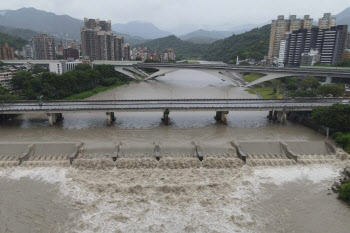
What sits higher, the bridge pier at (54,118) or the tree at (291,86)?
the tree at (291,86)

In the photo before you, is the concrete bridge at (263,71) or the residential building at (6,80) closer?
the residential building at (6,80)

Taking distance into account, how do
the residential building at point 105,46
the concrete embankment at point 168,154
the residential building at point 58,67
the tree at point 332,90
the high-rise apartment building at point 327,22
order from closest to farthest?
the concrete embankment at point 168,154 → the tree at point 332,90 → the residential building at point 58,67 → the high-rise apartment building at point 327,22 → the residential building at point 105,46

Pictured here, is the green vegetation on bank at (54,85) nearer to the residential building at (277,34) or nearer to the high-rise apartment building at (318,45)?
the high-rise apartment building at (318,45)

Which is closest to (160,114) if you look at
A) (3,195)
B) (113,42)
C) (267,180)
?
(267,180)

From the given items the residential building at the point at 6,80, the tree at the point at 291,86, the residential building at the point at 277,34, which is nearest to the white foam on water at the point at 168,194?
the tree at the point at 291,86

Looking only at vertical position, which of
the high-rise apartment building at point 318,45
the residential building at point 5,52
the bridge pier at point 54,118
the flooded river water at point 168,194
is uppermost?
the high-rise apartment building at point 318,45

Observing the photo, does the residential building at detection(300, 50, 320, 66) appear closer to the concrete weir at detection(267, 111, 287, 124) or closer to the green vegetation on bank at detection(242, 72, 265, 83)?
the green vegetation on bank at detection(242, 72, 265, 83)

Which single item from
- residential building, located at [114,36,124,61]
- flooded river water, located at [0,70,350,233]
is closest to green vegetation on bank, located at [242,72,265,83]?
flooded river water, located at [0,70,350,233]
